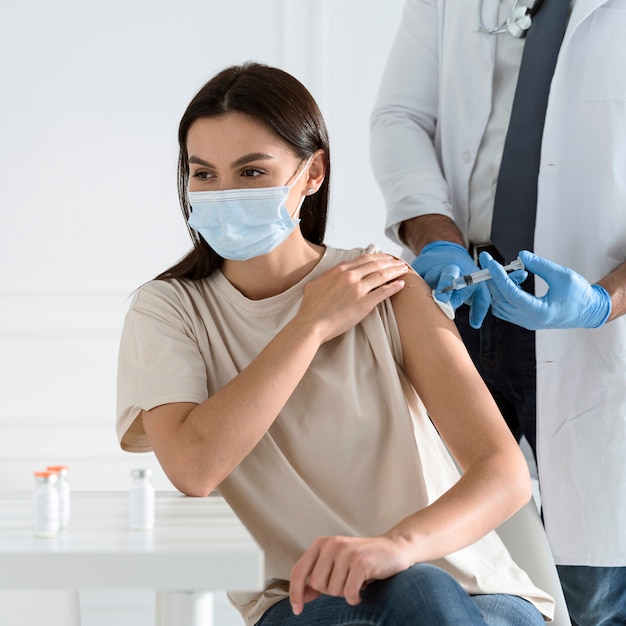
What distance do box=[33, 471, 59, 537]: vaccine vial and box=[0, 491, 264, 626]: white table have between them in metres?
0.01

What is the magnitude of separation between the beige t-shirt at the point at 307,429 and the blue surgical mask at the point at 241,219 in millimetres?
79

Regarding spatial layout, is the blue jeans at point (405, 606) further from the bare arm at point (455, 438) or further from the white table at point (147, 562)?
the white table at point (147, 562)

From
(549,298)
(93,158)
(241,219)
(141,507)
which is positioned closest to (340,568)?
(141,507)

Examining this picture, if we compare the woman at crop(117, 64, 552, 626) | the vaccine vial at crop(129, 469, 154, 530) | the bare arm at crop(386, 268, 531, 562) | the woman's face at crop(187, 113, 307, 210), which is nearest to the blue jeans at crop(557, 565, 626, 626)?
the woman at crop(117, 64, 552, 626)

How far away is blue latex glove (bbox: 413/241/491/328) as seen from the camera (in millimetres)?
1547

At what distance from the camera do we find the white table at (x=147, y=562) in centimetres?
82

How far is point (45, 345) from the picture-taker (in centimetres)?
300

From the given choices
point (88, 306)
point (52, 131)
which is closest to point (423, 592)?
point (88, 306)

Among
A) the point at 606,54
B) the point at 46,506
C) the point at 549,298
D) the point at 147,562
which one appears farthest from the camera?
the point at 606,54

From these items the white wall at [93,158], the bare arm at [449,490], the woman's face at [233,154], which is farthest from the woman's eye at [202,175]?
the white wall at [93,158]

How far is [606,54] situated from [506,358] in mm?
561

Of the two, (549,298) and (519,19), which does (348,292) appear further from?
(519,19)

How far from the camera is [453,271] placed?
5.03ft

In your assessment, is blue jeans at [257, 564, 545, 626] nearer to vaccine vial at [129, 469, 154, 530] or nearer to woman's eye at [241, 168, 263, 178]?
vaccine vial at [129, 469, 154, 530]
